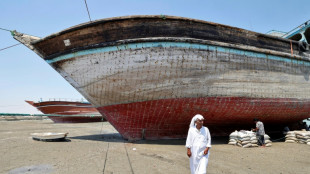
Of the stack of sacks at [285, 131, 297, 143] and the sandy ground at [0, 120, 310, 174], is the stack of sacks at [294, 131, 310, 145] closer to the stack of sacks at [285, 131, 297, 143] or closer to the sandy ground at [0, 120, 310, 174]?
the stack of sacks at [285, 131, 297, 143]

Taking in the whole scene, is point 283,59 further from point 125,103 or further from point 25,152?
point 25,152

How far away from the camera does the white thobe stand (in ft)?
8.11

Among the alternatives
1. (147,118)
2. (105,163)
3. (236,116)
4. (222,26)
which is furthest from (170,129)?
(222,26)

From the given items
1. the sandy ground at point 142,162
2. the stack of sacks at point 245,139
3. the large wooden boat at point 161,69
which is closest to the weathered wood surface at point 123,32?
the large wooden boat at point 161,69

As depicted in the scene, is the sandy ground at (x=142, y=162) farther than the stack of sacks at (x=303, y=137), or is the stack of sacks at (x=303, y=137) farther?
the stack of sacks at (x=303, y=137)

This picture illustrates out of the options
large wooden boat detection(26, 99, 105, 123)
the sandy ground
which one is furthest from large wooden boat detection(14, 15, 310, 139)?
large wooden boat detection(26, 99, 105, 123)

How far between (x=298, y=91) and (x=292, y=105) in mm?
596

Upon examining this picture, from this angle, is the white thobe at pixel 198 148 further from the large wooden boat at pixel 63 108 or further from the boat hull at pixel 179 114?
the large wooden boat at pixel 63 108

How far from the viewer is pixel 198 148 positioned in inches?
99.5

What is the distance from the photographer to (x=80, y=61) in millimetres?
5141

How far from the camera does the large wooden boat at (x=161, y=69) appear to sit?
495 centimetres

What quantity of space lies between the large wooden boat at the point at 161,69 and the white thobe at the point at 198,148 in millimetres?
2583

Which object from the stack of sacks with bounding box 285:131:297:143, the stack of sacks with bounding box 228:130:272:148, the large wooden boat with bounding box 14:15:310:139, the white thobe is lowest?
the stack of sacks with bounding box 285:131:297:143

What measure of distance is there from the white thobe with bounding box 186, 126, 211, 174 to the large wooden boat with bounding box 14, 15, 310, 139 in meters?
2.58
